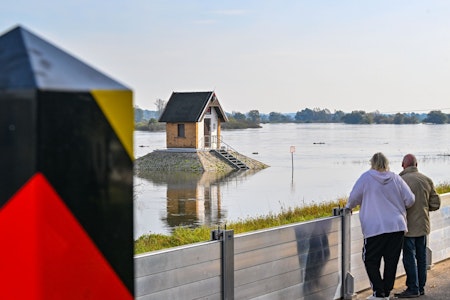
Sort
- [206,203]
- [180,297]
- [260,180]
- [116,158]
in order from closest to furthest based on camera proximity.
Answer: [116,158] < [180,297] < [206,203] < [260,180]

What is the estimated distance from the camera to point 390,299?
859 cm

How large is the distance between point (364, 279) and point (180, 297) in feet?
11.3

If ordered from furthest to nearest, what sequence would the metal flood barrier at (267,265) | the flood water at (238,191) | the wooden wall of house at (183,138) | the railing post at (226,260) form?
the wooden wall of house at (183,138) → the flood water at (238,191) → the railing post at (226,260) → the metal flood barrier at (267,265)

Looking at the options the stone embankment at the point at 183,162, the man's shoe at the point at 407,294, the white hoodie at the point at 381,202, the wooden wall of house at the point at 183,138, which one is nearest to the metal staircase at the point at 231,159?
the stone embankment at the point at 183,162

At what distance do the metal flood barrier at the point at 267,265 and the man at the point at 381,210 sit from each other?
0.51m

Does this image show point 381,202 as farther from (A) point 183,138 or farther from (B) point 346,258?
(A) point 183,138

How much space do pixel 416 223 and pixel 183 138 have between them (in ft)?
192

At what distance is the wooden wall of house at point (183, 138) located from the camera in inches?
2581

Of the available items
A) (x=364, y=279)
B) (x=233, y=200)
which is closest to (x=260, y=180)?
(x=233, y=200)

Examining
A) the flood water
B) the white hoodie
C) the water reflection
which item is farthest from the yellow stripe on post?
the water reflection

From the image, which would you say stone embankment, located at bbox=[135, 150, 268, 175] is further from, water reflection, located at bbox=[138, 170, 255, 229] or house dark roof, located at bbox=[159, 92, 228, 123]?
house dark roof, located at bbox=[159, 92, 228, 123]

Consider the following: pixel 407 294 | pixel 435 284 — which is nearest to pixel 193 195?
pixel 435 284

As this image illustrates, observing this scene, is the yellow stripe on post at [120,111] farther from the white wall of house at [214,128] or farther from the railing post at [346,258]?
the white wall of house at [214,128]

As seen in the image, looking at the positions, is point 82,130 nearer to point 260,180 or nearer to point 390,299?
point 390,299
